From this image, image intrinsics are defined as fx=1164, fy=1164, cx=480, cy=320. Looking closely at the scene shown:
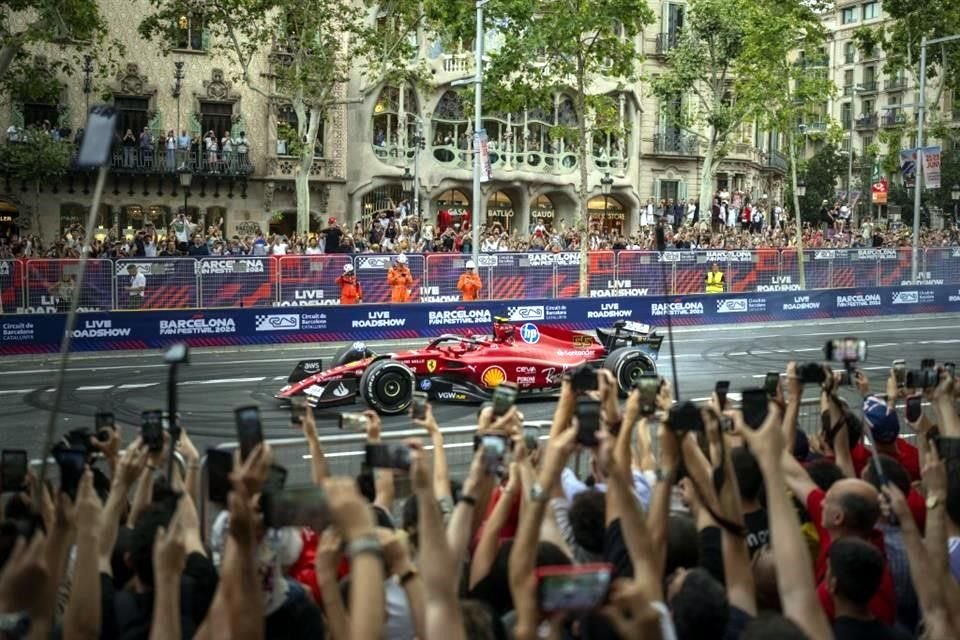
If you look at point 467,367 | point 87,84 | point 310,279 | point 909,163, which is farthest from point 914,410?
point 87,84

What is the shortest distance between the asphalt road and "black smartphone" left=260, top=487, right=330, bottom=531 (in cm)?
1024

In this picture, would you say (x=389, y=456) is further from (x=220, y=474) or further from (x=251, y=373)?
(x=251, y=373)

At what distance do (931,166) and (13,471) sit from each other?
33.6 metres

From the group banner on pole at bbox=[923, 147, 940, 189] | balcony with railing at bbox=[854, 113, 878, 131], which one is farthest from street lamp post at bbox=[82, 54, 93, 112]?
balcony with railing at bbox=[854, 113, 878, 131]

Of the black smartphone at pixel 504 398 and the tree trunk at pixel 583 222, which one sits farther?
the tree trunk at pixel 583 222

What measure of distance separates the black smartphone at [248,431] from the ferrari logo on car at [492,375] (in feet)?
38.6

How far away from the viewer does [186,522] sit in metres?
4.78

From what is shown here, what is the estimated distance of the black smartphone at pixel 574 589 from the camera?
120 inches

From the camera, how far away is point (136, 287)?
22.9 m

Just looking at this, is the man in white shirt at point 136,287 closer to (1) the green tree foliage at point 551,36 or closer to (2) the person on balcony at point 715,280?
(1) the green tree foliage at point 551,36

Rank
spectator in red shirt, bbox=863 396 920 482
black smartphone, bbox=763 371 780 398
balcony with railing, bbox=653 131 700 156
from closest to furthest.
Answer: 1. black smartphone, bbox=763 371 780 398
2. spectator in red shirt, bbox=863 396 920 482
3. balcony with railing, bbox=653 131 700 156

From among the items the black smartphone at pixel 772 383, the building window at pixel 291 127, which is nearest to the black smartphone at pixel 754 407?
the black smartphone at pixel 772 383

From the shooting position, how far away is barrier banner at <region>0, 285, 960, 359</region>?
2125 centimetres

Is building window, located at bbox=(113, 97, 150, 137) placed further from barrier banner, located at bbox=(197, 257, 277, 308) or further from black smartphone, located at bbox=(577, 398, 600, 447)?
black smartphone, located at bbox=(577, 398, 600, 447)
